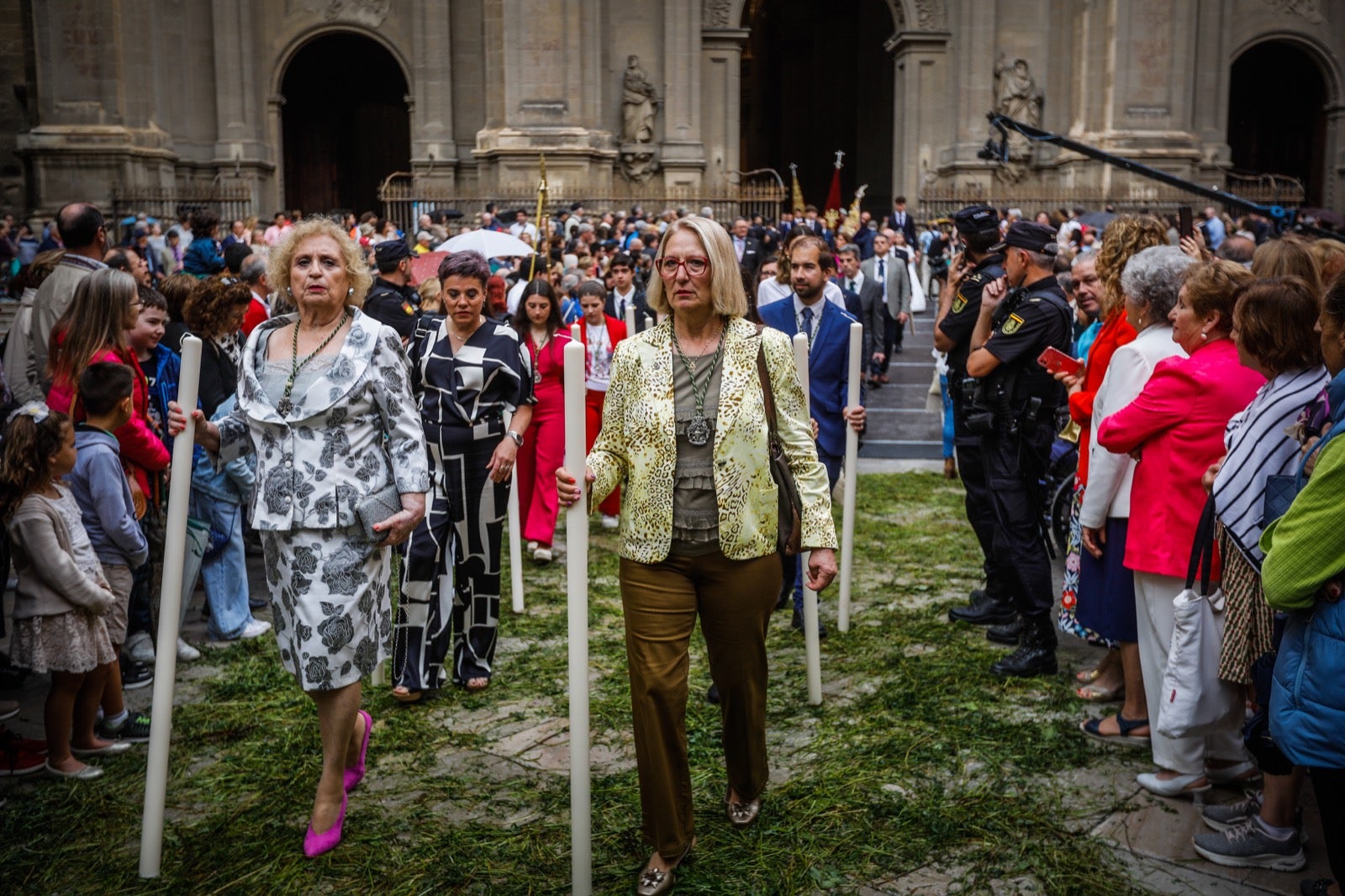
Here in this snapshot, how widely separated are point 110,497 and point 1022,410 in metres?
4.26

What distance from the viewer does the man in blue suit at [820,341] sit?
6578mm

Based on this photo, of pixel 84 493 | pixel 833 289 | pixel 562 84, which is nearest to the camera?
pixel 84 493

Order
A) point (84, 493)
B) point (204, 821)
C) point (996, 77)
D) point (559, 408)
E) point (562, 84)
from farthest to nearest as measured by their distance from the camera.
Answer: point (996, 77) < point (562, 84) < point (559, 408) < point (84, 493) < point (204, 821)

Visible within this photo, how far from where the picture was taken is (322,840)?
4.31 meters

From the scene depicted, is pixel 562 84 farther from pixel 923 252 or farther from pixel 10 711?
pixel 10 711

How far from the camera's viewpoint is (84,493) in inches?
208

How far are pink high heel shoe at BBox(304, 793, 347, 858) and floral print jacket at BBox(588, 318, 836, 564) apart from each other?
146 centimetres

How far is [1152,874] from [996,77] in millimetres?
26922

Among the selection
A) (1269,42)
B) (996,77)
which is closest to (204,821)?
(996,77)

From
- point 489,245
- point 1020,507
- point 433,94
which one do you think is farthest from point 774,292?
point 433,94

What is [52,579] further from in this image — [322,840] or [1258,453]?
[1258,453]

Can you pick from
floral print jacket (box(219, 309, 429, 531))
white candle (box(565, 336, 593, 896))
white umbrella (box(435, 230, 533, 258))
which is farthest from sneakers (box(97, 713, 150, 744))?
white umbrella (box(435, 230, 533, 258))

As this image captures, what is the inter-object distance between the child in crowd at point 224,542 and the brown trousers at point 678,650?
11.6ft

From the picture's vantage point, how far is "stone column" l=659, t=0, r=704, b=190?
2759 centimetres
